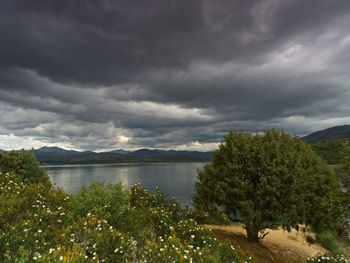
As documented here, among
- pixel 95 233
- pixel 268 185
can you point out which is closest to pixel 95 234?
pixel 95 233

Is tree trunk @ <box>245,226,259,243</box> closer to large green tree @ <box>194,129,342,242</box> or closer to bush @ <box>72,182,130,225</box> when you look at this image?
large green tree @ <box>194,129,342,242</box>

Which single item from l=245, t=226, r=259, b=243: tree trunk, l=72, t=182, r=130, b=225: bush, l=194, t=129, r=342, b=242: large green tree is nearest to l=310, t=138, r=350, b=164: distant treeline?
l=194, t=129, r=342, b=242: large green tree

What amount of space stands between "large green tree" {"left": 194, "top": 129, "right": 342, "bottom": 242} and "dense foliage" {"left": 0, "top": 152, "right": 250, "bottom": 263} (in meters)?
4.65

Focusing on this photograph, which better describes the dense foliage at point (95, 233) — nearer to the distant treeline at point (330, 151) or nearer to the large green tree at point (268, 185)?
the large green tree at point (268, 185)

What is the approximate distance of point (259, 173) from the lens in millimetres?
15992

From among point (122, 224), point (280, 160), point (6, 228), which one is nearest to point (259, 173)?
point (280, 160)

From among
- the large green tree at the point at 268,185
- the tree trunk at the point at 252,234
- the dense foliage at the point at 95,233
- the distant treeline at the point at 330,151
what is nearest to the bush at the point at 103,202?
the dense foliage at the point at 95,233

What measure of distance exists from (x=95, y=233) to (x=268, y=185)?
11458 millimetres

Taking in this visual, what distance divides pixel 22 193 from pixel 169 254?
11.1 metres

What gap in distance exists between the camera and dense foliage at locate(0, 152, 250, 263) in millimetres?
7441

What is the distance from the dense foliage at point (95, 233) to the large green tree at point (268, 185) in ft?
15.3

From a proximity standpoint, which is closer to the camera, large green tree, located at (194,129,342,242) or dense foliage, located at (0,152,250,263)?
dense foliage, located at (0,152,250,263)

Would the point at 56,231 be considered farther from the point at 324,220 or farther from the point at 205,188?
the point at 324,220

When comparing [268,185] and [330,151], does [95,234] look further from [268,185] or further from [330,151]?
[330,151]
